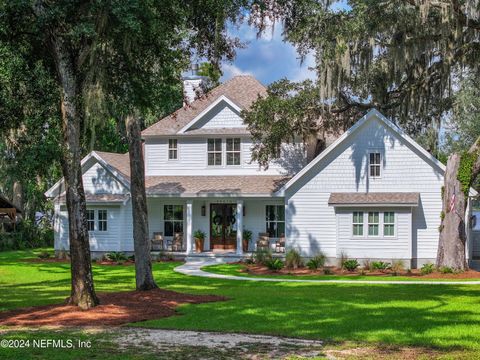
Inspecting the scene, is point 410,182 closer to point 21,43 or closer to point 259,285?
point 259,285

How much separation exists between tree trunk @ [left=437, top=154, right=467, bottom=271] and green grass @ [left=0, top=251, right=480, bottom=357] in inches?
199

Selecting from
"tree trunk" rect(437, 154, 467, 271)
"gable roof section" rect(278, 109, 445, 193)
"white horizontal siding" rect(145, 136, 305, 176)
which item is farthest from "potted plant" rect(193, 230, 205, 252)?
"tree trunk" rect(437, 154, 467, 271)

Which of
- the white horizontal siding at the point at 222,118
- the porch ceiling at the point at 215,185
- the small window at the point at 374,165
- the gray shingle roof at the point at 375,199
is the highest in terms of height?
the white horizontal siding at the point at 222,118

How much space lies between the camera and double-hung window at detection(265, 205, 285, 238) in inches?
1240

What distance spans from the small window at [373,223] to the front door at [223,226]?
735cm

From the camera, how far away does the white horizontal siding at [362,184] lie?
89.7ft

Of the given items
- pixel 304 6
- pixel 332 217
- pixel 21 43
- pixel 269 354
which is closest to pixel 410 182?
pixel 332 217

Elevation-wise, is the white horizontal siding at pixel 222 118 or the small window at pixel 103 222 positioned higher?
the white horizontal siding at pixel 222 118

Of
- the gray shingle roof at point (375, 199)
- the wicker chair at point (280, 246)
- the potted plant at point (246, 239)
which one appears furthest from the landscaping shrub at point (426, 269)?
the potted plant at point (246, 239)

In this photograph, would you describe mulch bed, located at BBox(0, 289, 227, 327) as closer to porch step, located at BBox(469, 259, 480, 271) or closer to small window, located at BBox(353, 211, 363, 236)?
small window, located at BBox(353, 211, 363, 236)

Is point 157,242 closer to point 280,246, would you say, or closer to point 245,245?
point 245,245

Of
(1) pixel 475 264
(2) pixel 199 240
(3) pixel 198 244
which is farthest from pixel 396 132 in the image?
→ (3) pixel 198 244

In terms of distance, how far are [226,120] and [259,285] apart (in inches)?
512

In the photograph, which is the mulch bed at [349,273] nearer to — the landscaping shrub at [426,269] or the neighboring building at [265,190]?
the landscaping shrub at [426,269]
